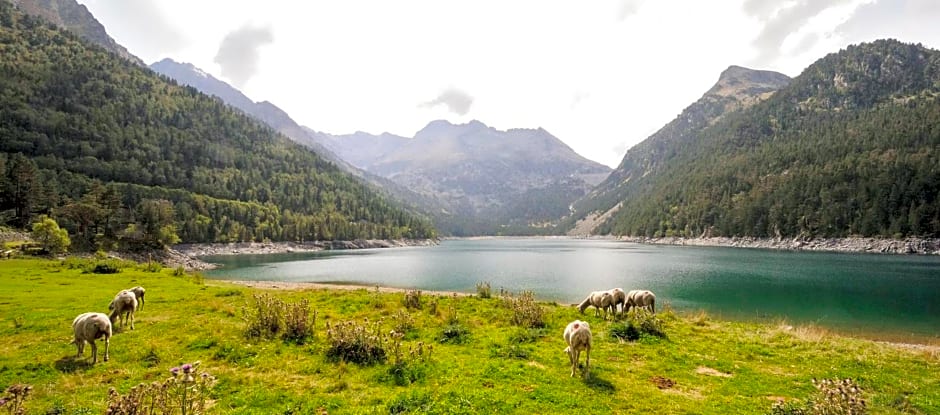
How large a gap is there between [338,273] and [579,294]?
46.7 meters

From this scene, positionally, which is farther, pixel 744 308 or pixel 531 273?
pixel 531 273

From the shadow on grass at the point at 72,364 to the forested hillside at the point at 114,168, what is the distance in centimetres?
7097

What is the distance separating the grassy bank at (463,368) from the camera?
10.4 meters

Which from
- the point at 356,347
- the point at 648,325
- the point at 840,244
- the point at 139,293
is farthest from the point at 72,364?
the point at 840,244

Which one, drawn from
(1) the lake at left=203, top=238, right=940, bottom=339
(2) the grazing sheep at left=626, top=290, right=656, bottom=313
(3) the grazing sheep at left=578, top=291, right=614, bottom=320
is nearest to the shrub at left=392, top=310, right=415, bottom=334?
(3) the grazing sheep at left=578, top=291, right=614, bottom=320

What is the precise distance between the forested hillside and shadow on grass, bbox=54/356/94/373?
2794 inches

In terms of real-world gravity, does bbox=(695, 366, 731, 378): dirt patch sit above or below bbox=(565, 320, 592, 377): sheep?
below

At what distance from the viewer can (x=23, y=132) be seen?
123062 mm

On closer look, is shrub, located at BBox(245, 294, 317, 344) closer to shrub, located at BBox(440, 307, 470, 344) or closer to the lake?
shrub, located at BBox(440, 307, 470, 344)

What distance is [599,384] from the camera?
39.1 feet

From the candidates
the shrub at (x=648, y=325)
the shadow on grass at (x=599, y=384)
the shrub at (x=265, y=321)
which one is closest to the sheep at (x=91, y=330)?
the shrub at (x=265, y=321)

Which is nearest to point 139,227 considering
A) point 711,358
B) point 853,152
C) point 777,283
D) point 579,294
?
point 579,294

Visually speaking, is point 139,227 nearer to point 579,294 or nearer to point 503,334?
point 579,294

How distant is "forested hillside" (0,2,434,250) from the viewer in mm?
74500
